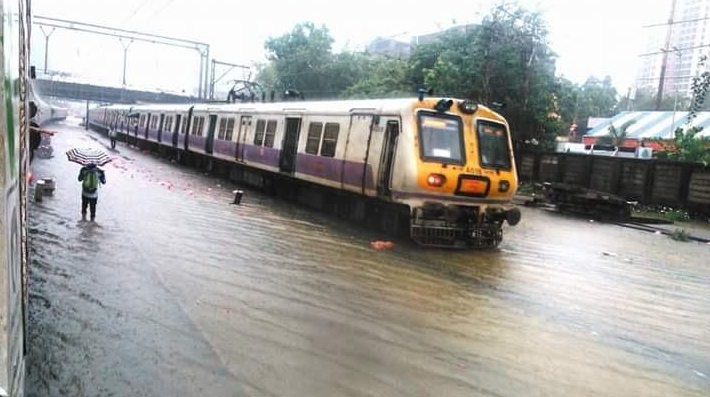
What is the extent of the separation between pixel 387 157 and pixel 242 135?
867 cm

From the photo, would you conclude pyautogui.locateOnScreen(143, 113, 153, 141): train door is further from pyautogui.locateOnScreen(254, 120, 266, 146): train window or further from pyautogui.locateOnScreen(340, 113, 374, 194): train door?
pyautogui.locateOnScreen(340, 113, 374, 194): train door

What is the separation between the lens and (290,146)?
14.6 m

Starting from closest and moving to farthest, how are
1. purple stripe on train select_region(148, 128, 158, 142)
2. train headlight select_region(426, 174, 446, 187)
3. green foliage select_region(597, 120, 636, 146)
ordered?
train headlight select_region(426, 174, 446, 187) → purple stripe on train select_region(148, 128, 158, 142) → green foliage select_region(597, 120, 636, 146)

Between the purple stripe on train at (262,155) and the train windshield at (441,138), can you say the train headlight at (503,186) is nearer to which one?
the train windshield at (441,138)

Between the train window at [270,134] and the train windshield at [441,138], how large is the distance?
6417 mm

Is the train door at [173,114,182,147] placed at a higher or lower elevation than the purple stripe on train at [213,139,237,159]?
higher

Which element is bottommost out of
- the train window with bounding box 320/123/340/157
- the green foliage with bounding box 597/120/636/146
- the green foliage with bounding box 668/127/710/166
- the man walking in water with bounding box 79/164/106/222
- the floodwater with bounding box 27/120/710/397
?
the floodwater with bounding box 27/120/710/397

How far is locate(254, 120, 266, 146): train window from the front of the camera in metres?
16.5

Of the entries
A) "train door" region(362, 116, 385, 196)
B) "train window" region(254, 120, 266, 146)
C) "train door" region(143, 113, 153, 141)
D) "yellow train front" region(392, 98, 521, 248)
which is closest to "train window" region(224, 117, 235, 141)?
"train window" region(254, 120, 266, 146)

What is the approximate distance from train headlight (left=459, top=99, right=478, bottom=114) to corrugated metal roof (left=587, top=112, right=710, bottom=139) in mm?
25179

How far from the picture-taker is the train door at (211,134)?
21125 mm

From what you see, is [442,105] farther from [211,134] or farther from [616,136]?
[616,136]

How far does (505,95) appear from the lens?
24609 mm

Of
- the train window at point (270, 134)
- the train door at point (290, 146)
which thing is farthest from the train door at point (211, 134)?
the train door at point (290, 146)
